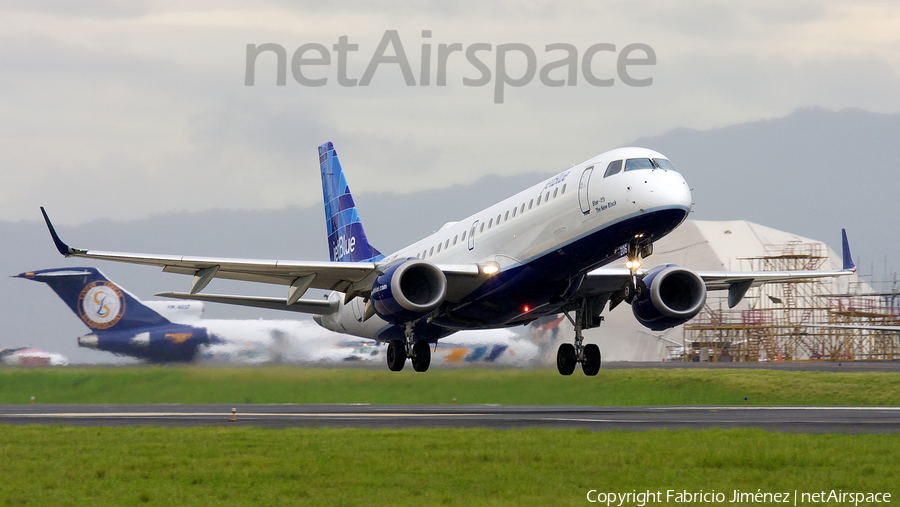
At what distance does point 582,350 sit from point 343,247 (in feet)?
43.9

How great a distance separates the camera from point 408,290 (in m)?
29.7

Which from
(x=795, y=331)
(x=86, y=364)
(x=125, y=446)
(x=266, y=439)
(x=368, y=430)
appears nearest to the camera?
(x=125, y=446)

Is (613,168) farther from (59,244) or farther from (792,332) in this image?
(792,332)

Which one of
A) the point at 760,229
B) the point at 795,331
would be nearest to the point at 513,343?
the point at 795,331

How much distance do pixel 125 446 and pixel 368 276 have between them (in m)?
13.9

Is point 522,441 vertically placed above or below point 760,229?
below

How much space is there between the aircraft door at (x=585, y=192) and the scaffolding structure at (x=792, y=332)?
60.5 metres

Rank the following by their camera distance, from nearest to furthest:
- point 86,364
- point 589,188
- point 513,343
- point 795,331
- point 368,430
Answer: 1. point 368,430
2. point 589,188
3. point 513,343
4. point 86,364
5. point 795,331

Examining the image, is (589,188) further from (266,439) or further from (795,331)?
(795,331)

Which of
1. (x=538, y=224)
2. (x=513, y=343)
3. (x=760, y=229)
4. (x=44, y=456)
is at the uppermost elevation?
(x=760, y=229)

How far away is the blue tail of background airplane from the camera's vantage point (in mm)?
46594

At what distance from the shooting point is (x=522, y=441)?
64.3 feet

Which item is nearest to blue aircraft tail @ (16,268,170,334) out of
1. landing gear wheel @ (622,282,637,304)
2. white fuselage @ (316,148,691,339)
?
white fuselage @ (316,148,691,339)

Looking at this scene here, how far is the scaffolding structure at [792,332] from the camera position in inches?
3332
